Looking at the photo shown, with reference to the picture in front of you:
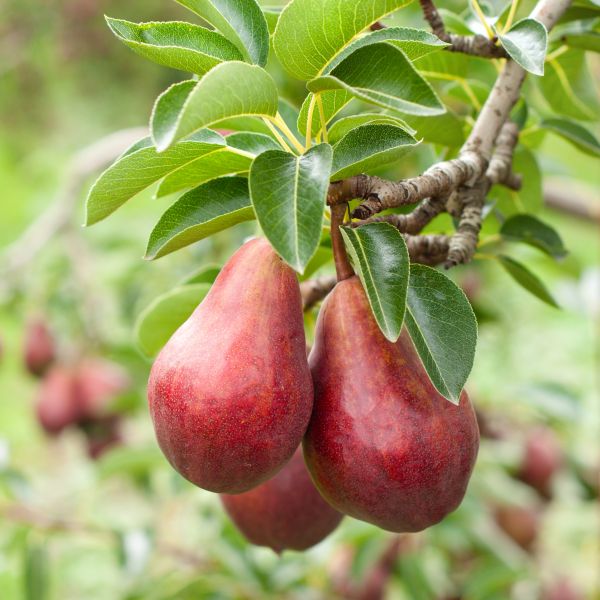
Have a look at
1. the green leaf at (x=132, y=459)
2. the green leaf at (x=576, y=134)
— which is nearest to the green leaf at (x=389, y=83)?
the green leaf at (x=576, y=134)

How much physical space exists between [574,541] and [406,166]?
1.07 meters

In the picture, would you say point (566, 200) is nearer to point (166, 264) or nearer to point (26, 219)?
point (166, 264)

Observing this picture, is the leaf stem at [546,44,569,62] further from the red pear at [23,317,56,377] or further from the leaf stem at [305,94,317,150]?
the red pear at [23,317,56,377]

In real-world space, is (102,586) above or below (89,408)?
below

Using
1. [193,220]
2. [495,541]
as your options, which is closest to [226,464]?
[193,220]

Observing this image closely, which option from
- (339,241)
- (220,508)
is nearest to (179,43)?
(339,241)

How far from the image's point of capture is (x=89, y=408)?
6.04 ft

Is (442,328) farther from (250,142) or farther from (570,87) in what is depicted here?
(570,87)

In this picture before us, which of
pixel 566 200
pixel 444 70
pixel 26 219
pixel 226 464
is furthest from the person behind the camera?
pixel 26 219

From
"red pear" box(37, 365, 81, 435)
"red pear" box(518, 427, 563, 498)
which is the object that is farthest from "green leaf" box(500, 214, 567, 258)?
"red pear" box(37, 365, 81, 435)

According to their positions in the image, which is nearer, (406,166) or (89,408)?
(406,166)

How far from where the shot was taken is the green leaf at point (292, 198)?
49 centimetres

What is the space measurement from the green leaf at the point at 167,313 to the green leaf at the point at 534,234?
11.1 inches

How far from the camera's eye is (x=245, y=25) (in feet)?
1.90
